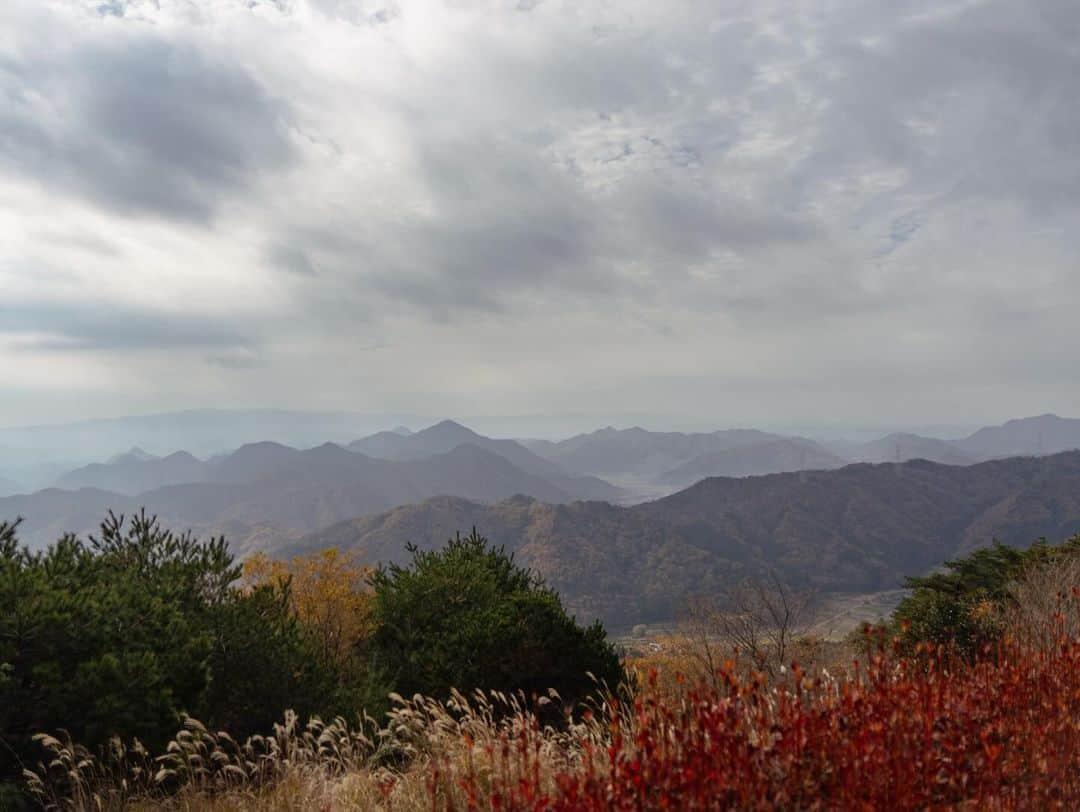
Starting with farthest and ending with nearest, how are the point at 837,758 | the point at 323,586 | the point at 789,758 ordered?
the point at 323,586
the point at 837,758
the point at 789,758

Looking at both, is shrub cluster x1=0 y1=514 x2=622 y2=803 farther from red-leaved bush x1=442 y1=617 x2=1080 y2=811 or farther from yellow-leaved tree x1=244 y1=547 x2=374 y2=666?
yellow-leaved tree x1=244 y1=547 x2=374 y2=666

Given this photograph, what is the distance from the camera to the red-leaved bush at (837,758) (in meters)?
3.31

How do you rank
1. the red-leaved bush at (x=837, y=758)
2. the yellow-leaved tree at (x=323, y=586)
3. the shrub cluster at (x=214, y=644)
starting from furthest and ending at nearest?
the yellow-leaved tree at (x=323, y=586) → the shrub cluster at (x=214, y=644) → the red-leaved bush at (x=837, y=758)

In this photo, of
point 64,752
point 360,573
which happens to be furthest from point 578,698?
point 360,573

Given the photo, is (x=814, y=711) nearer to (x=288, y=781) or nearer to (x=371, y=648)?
(x=288, y=781)

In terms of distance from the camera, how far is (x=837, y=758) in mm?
3598

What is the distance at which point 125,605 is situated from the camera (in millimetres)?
7641

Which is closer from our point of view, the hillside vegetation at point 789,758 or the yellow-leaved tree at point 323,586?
the hillside vegetation at point 789,758

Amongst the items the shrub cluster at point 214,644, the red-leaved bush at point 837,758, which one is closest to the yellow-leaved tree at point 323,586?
the shrub cluster at point 214,644

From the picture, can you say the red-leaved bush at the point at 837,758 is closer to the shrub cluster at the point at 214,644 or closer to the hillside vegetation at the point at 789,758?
the hillside vegetation at the point at 789,758

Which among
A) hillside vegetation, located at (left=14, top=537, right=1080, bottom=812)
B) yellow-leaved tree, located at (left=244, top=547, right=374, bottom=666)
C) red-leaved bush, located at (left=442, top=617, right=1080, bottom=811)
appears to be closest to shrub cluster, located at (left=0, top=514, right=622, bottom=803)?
hillside vegetation, located at (left=14, top=537, right=1080, bottom=812)

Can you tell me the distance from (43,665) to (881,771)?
7751 mm

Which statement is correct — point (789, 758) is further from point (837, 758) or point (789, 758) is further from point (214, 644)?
point (214, 644)

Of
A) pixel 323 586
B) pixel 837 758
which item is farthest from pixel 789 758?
pixel 323 586
